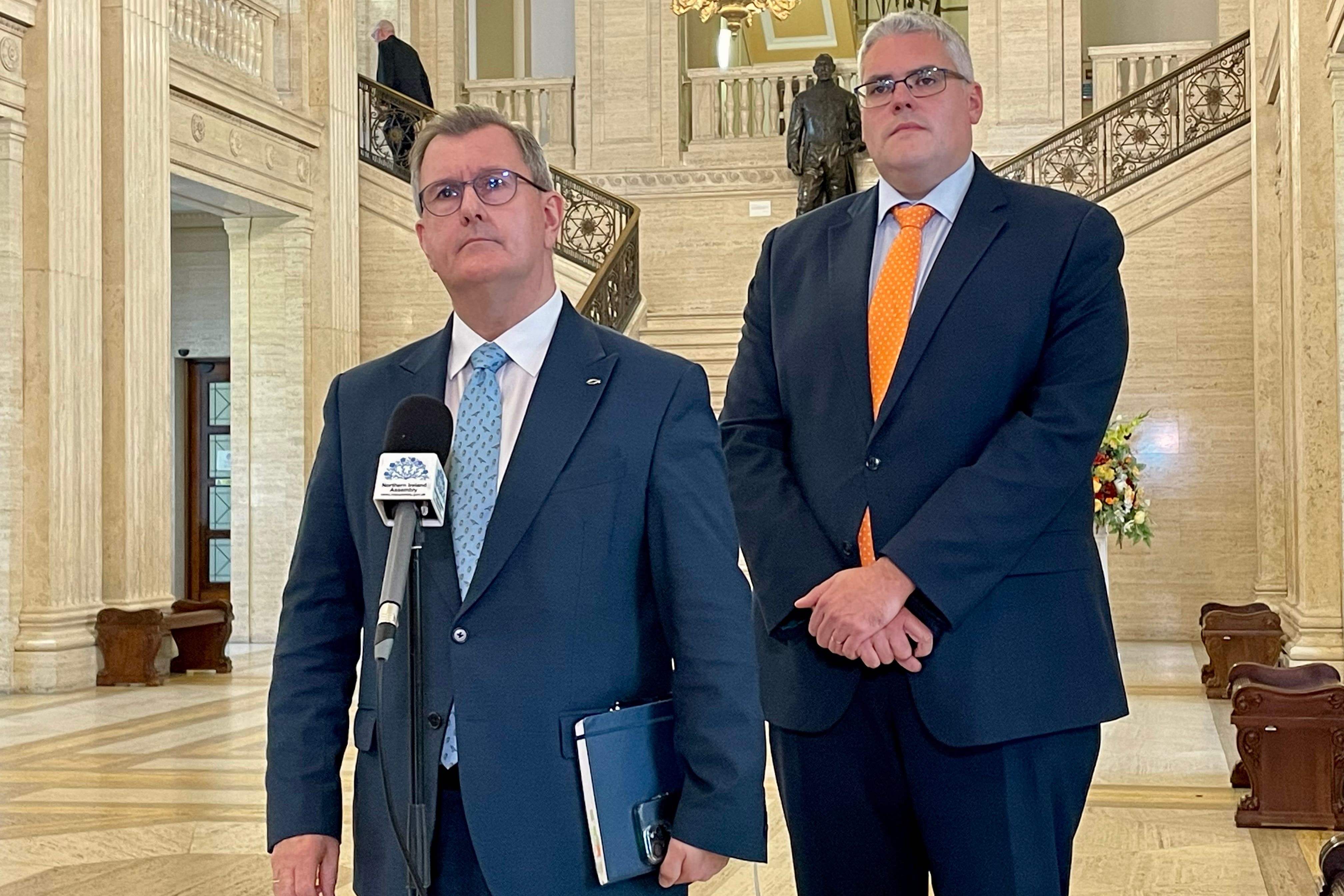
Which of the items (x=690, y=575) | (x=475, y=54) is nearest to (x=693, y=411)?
(x=690, y=575)

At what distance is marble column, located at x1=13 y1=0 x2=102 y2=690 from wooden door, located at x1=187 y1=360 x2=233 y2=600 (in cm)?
628

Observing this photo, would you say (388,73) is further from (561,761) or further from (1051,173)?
(561,761)

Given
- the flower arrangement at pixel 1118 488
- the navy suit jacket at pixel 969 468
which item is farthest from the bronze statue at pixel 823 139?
the navy suit jacket at pixel 969 468

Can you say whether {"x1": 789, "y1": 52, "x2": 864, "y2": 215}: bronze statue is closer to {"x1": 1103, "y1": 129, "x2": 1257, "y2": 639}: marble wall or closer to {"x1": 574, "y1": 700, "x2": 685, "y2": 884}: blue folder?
{"x1": 1103, "y1": 129, "x2": 1257, "y2": 639}: marble wall

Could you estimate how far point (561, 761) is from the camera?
2.19 metres

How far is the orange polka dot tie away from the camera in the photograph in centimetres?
259

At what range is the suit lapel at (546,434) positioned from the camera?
2.22 m

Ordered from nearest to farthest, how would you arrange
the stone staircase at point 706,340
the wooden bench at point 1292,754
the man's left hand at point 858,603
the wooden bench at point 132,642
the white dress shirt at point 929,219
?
the man's left hand at point 858,603 < the white dress shirt at point 929,219 < the wooden bench at point 1292,754 < the wooden bench at point 132,642 < the stone staircase at point 706,340

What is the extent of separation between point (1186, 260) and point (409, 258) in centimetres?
762

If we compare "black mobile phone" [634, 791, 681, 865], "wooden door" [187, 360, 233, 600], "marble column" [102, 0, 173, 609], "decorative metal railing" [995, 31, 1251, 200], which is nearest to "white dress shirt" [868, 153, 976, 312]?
"black mobile phone" [634, 791, 681, 865]

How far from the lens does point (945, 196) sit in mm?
2678

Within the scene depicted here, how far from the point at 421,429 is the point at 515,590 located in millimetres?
301

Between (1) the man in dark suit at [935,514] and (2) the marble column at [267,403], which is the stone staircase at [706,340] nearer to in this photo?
(2) the marble column at [267,403]

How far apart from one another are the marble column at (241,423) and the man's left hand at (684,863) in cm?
1372
